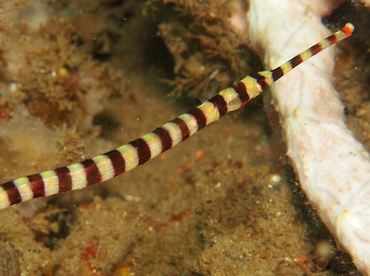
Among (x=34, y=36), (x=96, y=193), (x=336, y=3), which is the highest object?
(x=34, y=36)

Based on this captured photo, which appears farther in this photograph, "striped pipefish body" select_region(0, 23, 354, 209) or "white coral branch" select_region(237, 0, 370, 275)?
"striped pipefish body" select_region(0, 23, 354, 209)

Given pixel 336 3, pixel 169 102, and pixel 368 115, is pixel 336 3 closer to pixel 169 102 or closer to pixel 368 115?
pixel 368 115

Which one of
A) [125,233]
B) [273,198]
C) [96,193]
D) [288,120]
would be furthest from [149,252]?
[288,120]

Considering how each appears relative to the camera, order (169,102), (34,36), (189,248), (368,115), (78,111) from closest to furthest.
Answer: (368,115) → (189,248) → (34,36) → (78,111) → (169,102)

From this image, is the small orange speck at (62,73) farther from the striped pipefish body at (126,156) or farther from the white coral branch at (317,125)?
the white coral branch at (317,125)

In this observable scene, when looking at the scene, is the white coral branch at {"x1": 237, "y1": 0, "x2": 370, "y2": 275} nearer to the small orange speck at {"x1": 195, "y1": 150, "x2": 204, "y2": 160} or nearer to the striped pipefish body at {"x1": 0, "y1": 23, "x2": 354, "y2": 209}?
the striped pipefish body at {"x1": 0, "y1": 23, "x2": 354, "y2": 209}

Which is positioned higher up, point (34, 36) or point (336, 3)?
point (34, 36)

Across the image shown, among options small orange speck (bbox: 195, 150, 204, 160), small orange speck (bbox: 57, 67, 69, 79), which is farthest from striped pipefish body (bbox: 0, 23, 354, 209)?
small orange speck (bbox: 195, 150, 204, 160)
